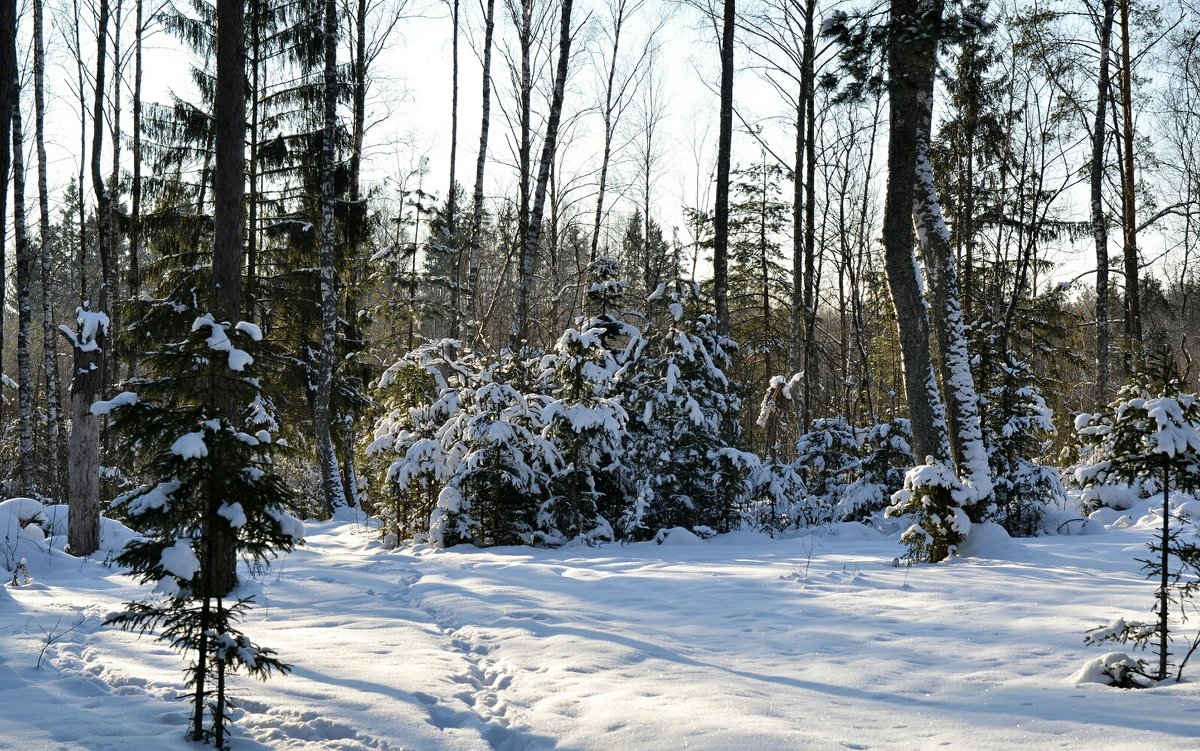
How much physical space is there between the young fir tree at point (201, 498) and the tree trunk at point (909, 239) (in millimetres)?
6972

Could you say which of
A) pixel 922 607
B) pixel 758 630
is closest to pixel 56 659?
pixel 758 630

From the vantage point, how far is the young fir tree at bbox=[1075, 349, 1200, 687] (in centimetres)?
420

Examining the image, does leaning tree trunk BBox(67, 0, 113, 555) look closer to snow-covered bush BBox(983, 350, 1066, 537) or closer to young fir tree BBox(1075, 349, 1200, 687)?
young fir tree BBox(1075, 349, 1200, 687)

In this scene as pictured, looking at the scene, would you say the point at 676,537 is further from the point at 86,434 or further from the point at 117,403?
the point at 117,403

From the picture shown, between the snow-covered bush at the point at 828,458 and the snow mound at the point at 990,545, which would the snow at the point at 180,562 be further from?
the snow-covered bush at the point at 828,458

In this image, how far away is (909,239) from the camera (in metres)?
8.52

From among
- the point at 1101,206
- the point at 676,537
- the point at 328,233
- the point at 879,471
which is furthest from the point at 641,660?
the point at 1101,206

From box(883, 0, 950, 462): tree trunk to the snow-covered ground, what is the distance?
4.77 feet

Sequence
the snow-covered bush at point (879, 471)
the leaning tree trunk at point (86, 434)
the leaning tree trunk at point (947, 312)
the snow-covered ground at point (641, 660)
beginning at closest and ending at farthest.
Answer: the snow-covered ground at point (641, 660), the leaning tree trunk at point (947, 312), the leaning tree trunk at point (86, 434), the snow-covered bush at point (879, 471)

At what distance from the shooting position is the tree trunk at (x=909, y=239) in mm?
8453

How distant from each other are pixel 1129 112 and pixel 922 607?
13.8 meters

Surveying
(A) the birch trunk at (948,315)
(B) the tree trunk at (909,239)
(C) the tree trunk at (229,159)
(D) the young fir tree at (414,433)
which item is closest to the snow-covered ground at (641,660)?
(A) the birch trunk at (948,315)

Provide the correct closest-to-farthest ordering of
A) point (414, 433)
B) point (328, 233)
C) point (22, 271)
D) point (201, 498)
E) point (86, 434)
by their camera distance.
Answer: point (201, 498), point (86, 434), point (414, 433), point (22, 271), point (328, 233)

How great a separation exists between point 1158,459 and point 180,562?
5.33 metres
